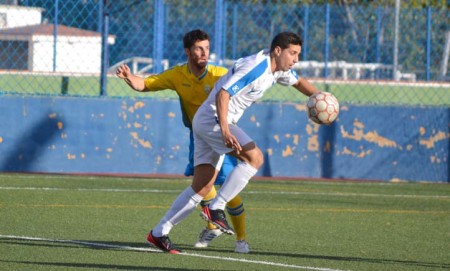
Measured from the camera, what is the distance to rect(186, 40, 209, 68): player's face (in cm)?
904

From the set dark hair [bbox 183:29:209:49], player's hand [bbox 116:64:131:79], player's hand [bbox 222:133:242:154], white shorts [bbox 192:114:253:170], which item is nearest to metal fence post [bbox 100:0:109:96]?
player's hand [bbox 116:64:131:79]

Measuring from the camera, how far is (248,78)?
8461 mm

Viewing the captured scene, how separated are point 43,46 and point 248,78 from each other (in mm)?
9200

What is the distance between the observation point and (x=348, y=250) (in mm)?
8977

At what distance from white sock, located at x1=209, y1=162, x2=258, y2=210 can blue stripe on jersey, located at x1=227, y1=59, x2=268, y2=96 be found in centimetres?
60

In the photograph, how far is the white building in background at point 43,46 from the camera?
16.3 m

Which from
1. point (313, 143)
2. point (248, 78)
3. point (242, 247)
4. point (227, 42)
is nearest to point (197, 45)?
point (248, 78)

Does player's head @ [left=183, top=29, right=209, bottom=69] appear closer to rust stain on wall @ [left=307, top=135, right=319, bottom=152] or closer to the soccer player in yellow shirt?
the soccer player in yellow shirt

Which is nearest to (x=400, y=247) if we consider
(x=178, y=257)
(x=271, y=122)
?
(x=178, y=257)

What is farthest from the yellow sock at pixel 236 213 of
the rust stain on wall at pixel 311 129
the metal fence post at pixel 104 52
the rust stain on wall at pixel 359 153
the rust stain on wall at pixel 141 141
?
the metal fence post at pixel 104 52

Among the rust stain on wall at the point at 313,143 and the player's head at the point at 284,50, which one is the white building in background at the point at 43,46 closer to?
the rust stain on wall at the point at 313,143

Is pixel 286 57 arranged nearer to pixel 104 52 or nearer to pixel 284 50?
pixel 284 50

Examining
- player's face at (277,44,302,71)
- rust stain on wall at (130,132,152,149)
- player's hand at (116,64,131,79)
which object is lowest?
rust stain on wall at (130,132,152,149)

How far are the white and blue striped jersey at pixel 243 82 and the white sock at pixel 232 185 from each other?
1.36ft
